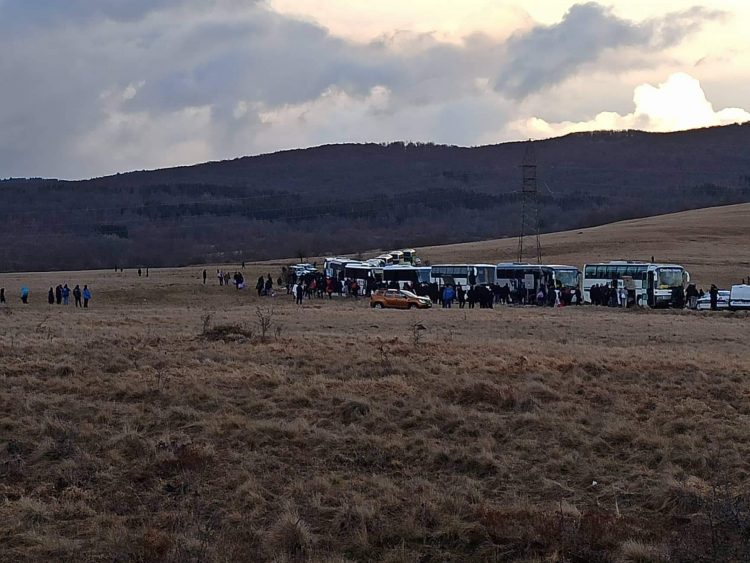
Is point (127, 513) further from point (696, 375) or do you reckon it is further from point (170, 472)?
point (696, 375)

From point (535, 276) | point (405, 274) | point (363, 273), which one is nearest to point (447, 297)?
point (535, 276)

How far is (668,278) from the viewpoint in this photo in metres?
54.1

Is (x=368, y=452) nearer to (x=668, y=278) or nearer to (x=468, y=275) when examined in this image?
(x=668, y=278)

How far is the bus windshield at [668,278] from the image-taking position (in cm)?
5362

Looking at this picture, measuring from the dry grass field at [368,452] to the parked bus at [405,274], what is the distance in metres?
38.9

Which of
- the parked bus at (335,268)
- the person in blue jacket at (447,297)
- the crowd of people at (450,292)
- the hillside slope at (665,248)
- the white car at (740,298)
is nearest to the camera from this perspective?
the white car at (740,298)

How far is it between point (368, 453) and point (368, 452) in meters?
0.04

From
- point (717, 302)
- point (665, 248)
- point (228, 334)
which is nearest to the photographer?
point (228, 334)

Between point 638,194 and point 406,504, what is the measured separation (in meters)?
198

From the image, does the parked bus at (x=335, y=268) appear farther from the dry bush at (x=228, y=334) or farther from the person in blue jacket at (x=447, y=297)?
the dry bush at (x=228, y=334)

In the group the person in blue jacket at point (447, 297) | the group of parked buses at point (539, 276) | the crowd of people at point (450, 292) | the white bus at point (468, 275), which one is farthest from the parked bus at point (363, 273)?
the person in blue jacket at point (447, 297)

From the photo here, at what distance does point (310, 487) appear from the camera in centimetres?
1130

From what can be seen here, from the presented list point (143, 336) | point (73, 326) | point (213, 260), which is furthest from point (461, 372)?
point (213, 260)

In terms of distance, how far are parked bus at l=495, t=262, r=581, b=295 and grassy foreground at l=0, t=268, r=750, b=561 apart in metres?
35.7
